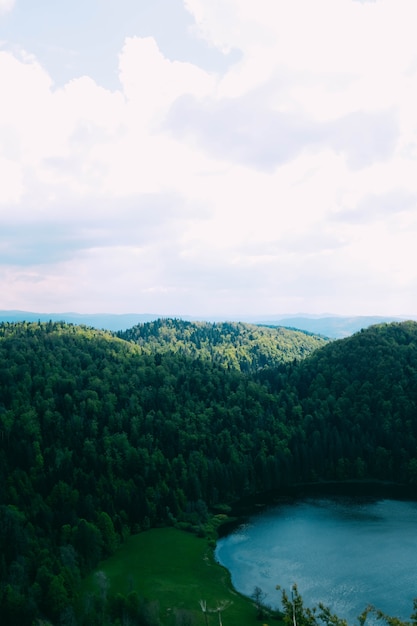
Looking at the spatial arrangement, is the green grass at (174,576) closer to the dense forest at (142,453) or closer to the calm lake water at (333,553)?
the calm lake water at (333,553)

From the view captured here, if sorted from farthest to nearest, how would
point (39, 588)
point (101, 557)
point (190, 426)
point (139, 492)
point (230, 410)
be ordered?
point (230, 410) → point (190, 426) → point (139, 492) → point (101, 557) → point (39, 588)

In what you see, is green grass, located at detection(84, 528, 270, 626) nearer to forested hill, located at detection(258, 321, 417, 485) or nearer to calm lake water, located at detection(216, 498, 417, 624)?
calm lake water, located at detection(216, 498, 417, 624)

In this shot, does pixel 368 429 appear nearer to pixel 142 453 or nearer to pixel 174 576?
pixel 142 453

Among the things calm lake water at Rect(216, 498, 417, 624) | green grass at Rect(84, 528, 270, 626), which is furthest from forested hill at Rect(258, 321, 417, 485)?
green grass at Rect(84, 528, 270, 626)

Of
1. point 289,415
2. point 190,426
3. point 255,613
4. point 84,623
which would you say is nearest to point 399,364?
point 289,415

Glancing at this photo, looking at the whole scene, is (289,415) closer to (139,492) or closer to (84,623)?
(139,492)

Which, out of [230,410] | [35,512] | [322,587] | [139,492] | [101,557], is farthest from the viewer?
[230,410]
